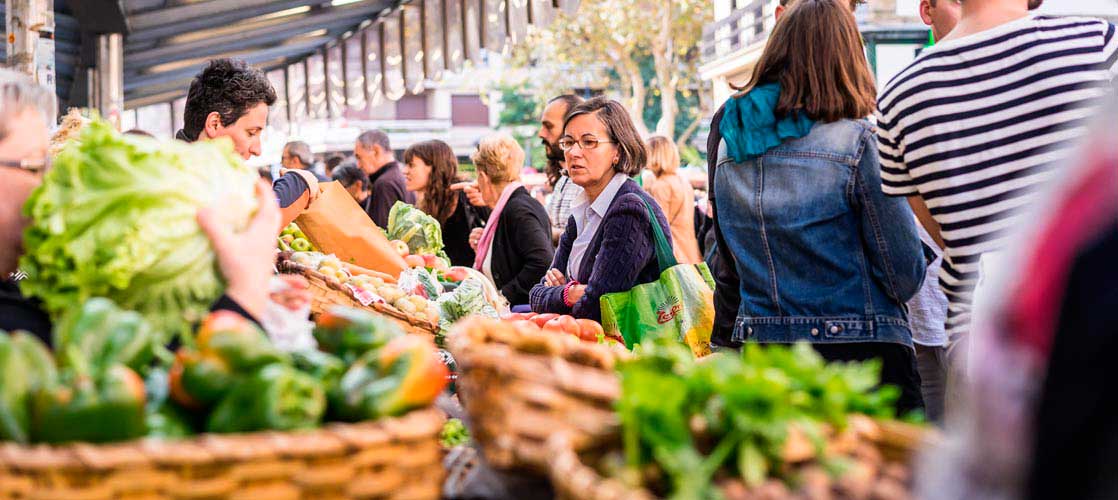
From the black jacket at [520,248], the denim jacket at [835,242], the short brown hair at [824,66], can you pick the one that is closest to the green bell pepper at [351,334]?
the denim jacket at [835,242]

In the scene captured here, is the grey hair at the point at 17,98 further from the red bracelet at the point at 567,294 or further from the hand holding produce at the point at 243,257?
the red bracelet at the point at 567,294

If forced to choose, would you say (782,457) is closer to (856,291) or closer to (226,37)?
(856,291)

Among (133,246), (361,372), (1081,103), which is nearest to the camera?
(361,372)

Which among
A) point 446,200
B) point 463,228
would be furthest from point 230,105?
point 446,200

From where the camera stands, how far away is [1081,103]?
263 centimetres

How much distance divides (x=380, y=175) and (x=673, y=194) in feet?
9.44

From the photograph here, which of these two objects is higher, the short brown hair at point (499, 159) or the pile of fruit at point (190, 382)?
the short brown hair at point (499, 159)

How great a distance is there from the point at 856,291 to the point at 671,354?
59.6 inches

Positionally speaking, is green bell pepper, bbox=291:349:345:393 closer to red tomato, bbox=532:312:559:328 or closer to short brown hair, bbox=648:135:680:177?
red tomato, bbox=532:312:559:328

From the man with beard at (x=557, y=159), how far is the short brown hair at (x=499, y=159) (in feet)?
0.76

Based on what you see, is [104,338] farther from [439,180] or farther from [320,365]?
[439,180]

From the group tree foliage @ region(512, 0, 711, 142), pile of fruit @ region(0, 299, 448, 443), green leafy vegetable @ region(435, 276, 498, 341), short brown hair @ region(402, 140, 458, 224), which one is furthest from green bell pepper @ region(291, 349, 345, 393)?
tree foliage @ region(512, 0, 711, 142)

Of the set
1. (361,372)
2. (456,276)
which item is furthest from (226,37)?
(361,372)

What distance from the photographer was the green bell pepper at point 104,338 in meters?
1.73
